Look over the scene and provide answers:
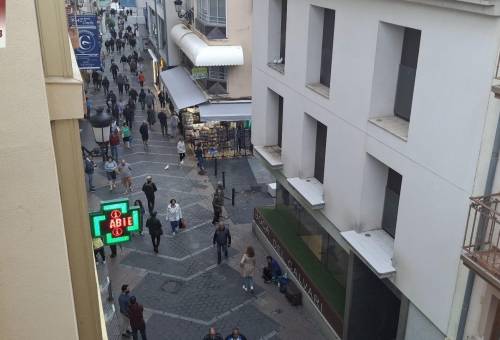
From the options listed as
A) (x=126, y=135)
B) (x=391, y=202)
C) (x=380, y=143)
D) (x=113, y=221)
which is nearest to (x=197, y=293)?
(x=113, y=221)

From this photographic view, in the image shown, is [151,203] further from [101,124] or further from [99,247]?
[101,124]

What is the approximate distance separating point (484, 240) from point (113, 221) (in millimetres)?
6457

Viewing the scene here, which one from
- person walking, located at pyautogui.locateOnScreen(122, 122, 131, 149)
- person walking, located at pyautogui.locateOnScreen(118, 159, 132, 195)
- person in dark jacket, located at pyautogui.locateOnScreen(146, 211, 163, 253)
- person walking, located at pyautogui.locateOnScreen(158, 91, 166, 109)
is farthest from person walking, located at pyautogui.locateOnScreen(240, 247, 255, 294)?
person walking, located at pyautogui.locateOnScreen(158, 91, 166, 109)

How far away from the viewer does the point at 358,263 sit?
1192 cm

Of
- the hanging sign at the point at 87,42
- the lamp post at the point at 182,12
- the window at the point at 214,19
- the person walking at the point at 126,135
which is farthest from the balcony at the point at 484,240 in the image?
the lamp post at the point at 182,12

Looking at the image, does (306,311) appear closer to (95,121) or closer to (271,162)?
(271,162)

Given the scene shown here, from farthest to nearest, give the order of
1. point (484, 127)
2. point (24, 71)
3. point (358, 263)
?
1. point (358, 263)
2. point (484, 127)
3. point (24, 71)

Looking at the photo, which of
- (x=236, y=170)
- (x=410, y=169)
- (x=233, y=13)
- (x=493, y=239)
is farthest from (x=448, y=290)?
(x=233, y=13)

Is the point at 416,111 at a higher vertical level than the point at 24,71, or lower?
lower

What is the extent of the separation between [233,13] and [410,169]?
683 inches

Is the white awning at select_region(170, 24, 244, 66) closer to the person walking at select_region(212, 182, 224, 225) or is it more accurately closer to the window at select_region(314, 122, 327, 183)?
the person walking at select_region(212, 182, 224, 225)

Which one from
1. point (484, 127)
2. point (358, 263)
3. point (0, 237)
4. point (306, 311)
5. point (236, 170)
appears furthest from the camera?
point (236, 170)

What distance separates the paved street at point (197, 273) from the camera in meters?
13.9

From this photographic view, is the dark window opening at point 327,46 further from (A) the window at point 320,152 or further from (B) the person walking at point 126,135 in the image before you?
(B) the person walking at point 126,135
